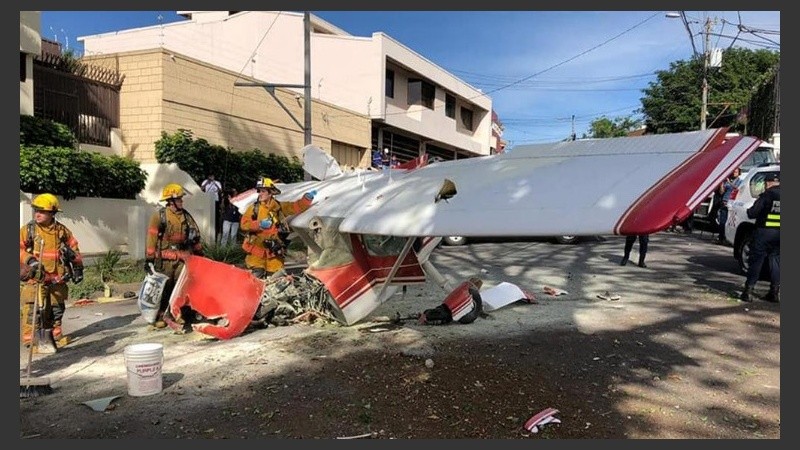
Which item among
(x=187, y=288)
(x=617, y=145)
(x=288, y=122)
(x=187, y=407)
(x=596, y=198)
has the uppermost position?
(x=288, y=122)

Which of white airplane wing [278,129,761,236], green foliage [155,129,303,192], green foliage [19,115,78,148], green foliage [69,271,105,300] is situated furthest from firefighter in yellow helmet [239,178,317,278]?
green foliage [155,129,303,192]

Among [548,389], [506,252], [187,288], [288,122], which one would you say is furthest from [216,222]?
[548,389]

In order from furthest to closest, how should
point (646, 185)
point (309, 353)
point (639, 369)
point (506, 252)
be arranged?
point (506, 252), point (309, 353), point (639, 369), point (646, 185)

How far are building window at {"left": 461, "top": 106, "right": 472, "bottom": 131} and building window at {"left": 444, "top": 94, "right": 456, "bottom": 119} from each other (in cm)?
219

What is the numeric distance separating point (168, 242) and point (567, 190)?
539 centimetres

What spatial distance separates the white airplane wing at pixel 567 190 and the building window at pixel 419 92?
23877mm

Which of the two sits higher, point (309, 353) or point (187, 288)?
point (187, 288)

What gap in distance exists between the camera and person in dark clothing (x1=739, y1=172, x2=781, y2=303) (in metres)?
7.57

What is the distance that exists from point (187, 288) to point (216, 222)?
8649mm

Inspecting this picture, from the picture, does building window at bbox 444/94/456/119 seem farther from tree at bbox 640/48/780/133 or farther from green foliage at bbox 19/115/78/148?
green foliage at bbox 19/115/78/148

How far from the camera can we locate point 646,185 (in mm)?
3344

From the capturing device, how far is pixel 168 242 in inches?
280

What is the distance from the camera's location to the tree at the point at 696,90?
37.8m

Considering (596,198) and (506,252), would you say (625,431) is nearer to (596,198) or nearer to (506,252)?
(596,198)
